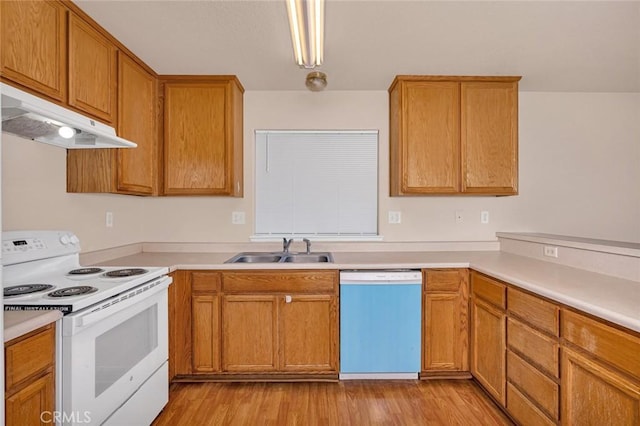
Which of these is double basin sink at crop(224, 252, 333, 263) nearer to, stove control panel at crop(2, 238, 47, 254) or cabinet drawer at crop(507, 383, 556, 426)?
stove control panel at crop(2, 238, 47, 254)

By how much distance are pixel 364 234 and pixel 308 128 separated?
108 cm

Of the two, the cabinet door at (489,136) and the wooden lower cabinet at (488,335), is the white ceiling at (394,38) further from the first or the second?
the wooden lower cabinet at (488,335)

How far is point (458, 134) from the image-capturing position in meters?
2.49

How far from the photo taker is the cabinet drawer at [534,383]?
1.42 meters

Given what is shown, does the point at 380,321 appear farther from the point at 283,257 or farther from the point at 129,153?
the point at 129,153

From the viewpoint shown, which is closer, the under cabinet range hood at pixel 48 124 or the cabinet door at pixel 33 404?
the cabinet door at pixel 33 404

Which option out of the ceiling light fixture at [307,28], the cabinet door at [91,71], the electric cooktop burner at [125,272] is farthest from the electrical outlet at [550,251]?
the cabinet door at [91,71]

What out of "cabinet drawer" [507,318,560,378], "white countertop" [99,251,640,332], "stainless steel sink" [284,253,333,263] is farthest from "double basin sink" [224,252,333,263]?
"cabinet drawer" [507,318,560,378]

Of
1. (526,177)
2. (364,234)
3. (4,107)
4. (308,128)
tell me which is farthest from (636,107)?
(4,107)

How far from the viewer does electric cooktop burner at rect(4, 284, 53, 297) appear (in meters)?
1.30

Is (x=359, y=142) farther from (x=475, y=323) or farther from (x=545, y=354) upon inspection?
(x=545, y=354)

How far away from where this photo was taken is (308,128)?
2.78 meters

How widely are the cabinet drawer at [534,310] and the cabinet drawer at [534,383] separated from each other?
233 mm

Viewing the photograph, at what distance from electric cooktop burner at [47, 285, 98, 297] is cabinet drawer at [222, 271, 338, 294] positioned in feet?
2.83
